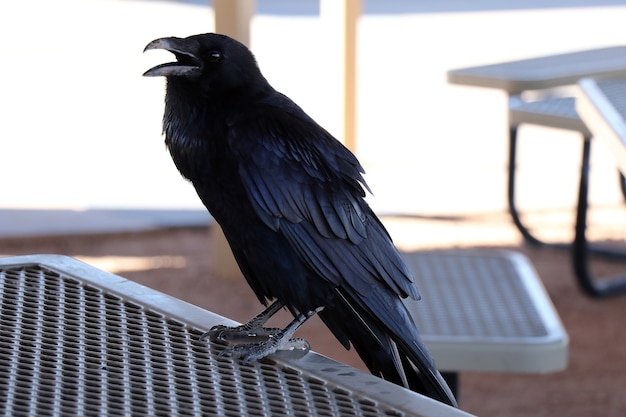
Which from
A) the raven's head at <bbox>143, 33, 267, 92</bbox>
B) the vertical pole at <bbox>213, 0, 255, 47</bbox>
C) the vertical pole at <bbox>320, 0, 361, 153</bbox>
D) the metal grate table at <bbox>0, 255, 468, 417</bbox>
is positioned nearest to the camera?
the metal grate table at <bbox>0, 255, 468, 417</bbox>

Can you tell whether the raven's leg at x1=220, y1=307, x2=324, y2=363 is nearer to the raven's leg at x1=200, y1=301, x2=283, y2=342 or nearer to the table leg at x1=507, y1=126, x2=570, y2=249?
the raven's leg at x1=200, y1=301, x2=283, y2=342

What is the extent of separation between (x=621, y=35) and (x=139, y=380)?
12048mm

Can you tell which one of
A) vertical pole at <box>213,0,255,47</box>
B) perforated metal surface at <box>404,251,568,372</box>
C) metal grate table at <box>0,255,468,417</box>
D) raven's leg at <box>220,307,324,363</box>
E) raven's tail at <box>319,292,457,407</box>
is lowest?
perforated metal surface at <box>404,251,568,372</box>

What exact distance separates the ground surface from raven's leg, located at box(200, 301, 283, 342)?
203cm

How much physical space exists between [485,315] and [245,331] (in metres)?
1.19

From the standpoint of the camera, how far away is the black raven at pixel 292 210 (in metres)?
1.93

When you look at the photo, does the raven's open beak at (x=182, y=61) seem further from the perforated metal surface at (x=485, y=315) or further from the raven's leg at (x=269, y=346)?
the perforated metal surface at (x=485, y=315)

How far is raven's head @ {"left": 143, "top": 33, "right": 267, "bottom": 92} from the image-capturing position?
2.00 m

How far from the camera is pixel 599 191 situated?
6.83 metres

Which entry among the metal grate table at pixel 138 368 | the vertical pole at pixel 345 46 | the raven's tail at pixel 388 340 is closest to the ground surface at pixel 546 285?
the vertical pole at pixel 345 46

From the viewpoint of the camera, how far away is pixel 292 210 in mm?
1963

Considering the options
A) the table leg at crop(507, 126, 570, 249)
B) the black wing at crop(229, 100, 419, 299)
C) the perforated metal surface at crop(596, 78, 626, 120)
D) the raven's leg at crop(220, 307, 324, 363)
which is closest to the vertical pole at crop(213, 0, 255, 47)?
the table leg at crop(507, 126, 570, 249)

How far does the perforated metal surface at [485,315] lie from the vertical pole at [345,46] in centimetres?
264

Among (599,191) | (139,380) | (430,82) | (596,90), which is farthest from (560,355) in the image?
(430,82)
